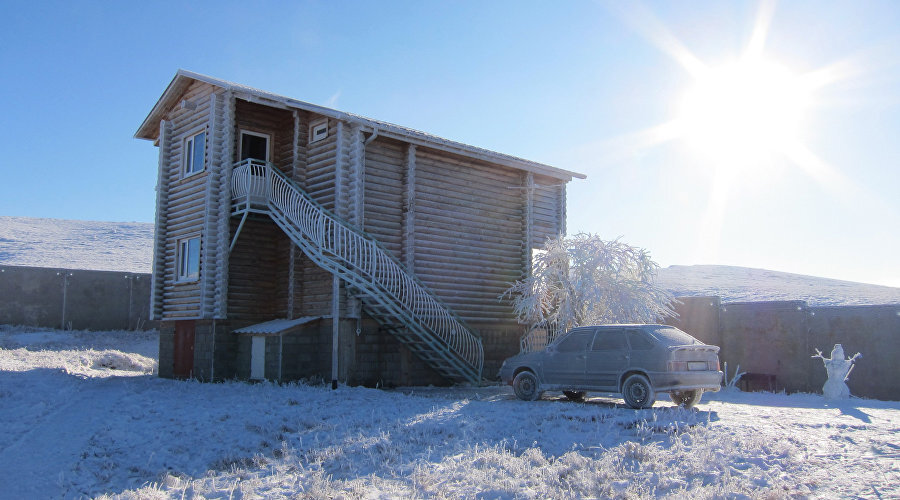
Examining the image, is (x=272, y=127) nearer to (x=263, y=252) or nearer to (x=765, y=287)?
(x=263, y=252)

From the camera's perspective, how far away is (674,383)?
12.2 m

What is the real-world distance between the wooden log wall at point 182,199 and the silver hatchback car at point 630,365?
9.95 metres

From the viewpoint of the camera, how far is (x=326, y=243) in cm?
1722

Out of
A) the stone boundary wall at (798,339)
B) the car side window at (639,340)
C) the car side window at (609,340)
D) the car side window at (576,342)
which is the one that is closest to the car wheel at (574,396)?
the car side window at (576,342)

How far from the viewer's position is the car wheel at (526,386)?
14312 mm

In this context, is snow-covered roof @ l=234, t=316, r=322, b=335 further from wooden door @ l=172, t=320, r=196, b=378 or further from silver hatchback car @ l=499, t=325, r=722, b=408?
silver hatchback car @ l=499, t=325, r=722, b=408

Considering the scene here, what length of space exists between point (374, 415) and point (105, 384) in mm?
8666

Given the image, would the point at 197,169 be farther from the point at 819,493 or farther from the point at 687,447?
the point at 819,493

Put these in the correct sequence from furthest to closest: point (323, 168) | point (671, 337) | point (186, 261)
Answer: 1. point (186, 261)
2. point (323, 168)
3. point (671, 337)

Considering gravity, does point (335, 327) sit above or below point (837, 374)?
above

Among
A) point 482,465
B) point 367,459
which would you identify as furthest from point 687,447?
point 367,459

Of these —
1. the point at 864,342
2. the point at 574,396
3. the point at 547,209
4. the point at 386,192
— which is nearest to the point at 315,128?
the point at 386,192

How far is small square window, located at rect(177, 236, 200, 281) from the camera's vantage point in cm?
2011

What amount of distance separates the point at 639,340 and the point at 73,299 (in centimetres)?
2551
